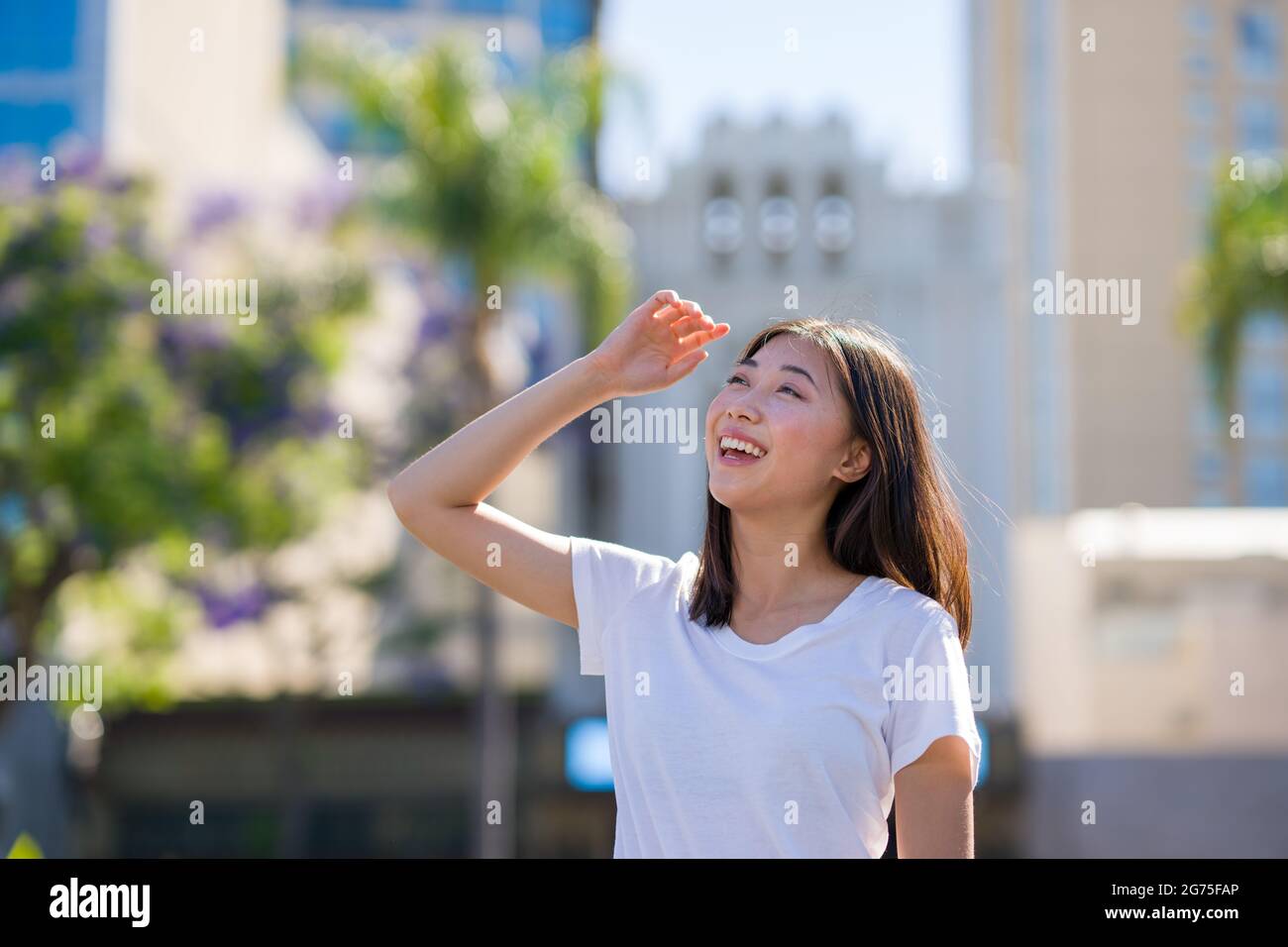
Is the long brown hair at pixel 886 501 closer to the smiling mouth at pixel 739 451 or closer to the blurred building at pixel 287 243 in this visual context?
the smiling mouth at pixel 739 451

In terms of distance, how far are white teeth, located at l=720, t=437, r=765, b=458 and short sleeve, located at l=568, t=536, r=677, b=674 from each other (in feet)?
0.59

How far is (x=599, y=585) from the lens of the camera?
6.84 feet

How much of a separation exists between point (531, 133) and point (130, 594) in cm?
677

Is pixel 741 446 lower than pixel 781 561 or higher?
higher

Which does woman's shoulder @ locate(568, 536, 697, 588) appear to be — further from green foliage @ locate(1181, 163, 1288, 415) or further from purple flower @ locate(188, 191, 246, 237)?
green foliage @ locate(1181, 163, 1288, 415)

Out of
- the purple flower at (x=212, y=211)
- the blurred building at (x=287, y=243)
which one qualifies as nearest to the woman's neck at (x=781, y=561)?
the blurred building at (x=287, y=243)

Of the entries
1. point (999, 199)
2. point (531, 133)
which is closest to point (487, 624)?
point (531, 133)

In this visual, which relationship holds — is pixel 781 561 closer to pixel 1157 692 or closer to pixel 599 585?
pixel 599 585

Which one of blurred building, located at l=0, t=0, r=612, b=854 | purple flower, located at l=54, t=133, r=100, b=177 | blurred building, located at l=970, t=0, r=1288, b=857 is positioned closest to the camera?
purple flower, located at l=54, t=133, r=100, b=177

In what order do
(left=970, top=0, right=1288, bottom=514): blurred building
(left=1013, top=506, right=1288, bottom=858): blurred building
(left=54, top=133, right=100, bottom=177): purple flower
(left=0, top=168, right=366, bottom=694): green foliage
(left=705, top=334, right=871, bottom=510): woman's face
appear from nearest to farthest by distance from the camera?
(left=705, top=334, right=871, bottom=510): woman's face → (left=0, top=168, right=366, bottom=694): green foliage → (left=54, top=133, right=100, bottom=177): purple flower → (left=1013, top=506, right=1288, bottom=858): blurred building → (left=970, top=0, right=1288, bottom=514): blurred building

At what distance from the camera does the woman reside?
181 centimetres

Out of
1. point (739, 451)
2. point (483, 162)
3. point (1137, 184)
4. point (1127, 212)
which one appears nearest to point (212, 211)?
point (483, 162)

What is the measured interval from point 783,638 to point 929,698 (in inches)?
8.3

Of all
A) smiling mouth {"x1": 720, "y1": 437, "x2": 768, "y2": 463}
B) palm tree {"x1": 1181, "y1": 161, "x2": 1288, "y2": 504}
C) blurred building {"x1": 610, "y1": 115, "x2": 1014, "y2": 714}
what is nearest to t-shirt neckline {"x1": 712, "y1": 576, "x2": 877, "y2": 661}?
smiling mouth {"x1": 720, "y1": 437, "x2": 768, "y2": 463}
